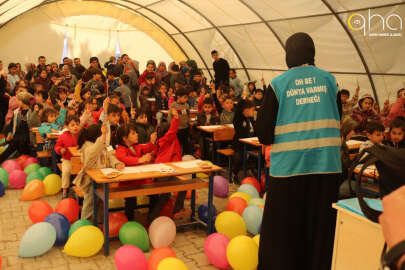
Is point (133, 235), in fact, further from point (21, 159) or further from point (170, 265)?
point (21, 159)

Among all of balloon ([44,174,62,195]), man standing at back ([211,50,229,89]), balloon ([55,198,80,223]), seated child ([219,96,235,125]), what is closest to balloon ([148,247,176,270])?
balloon ([55,198,80,223])

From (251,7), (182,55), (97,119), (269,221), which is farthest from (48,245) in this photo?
(182,55)

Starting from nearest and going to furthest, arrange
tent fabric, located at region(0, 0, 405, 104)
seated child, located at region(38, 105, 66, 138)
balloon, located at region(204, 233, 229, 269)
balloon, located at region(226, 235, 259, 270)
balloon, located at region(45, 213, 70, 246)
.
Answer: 1. balloon, located at region(226, 235, 259, 270)
2. balloon, located at region(204, 233, 229, 269)
3. balloon, located at region(45, 213, 70, 246)
4. seated child, located at region(38, 105, 66, 138)
5. tent fabric, located at region(0, 0, 405, 104)

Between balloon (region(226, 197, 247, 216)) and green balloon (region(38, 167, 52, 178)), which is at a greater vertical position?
green balloon (region(38, 167, 52, 178))

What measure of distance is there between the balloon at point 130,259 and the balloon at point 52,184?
3.13m

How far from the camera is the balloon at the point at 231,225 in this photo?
4805 millimetres

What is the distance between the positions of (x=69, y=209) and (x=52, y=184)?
1.45 m

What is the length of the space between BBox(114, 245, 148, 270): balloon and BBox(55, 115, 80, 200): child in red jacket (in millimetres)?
2517

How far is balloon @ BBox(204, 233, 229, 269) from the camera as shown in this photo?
4.24m

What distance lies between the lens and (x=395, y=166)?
1527mm

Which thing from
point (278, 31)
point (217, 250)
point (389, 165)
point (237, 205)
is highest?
point (278, 31)

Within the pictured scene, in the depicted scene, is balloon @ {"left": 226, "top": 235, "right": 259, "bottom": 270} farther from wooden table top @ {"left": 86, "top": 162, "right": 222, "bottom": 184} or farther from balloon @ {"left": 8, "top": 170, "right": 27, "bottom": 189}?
balloon @ {"left": 8, "top": 170, "right": 27, "bottom": 189}

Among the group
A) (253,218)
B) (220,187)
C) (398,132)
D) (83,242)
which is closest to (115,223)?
(83,242)

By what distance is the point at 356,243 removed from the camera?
7.34 ft
